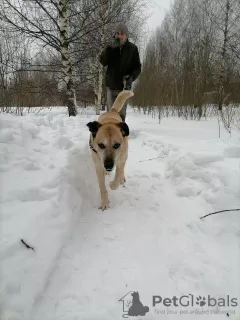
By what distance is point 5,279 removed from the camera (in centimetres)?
142

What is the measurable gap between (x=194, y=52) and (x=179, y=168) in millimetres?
7697

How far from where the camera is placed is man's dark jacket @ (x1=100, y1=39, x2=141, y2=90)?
4551 millimetres

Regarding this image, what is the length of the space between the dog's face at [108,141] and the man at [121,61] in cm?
195

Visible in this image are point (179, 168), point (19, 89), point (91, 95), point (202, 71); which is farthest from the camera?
point (91, 95)

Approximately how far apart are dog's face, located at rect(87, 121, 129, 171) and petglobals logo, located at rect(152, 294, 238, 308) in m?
1.33

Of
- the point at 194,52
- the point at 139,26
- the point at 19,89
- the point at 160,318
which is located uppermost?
the point at 139,26

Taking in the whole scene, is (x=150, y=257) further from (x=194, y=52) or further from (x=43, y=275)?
(x=194, y=52)

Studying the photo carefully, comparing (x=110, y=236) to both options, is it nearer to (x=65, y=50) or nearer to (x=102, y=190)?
(x=102, y=190)

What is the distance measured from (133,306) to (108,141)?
63.7 inches

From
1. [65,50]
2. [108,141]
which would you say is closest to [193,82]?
[65,50]

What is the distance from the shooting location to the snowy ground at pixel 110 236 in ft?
4.79

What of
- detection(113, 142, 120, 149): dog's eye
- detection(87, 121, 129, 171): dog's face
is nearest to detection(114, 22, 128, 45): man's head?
detection(87, 121, 129, 171): dog's face

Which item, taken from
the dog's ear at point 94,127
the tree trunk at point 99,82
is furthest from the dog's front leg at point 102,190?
the tree trunk at point 99,82

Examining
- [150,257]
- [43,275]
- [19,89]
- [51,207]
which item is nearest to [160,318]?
[150,257]
